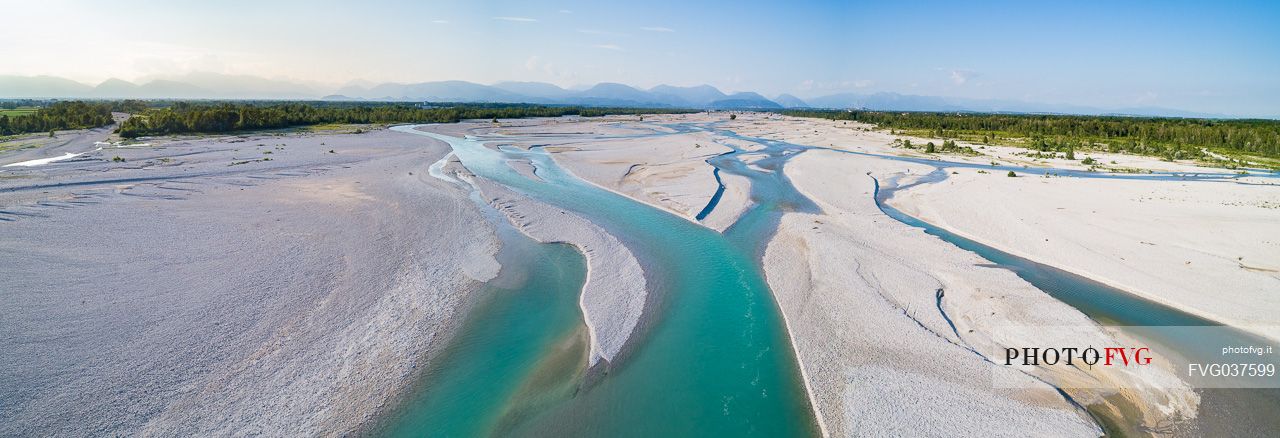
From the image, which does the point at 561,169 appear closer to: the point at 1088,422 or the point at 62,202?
the point at 62,202

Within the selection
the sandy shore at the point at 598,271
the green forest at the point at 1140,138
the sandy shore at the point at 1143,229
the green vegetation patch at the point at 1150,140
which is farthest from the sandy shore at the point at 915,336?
the green forest at the point at 1140,138

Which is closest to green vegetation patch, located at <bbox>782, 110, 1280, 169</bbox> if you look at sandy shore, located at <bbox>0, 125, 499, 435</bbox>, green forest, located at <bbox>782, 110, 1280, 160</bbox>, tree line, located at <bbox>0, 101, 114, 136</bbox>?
green forest, located at <bbox>782, 110, 1280, 160</bbox>

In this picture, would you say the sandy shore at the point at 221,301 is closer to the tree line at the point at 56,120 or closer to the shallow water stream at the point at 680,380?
the shallow water stream at the point at 680,380

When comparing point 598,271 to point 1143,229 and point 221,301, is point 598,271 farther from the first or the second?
point 1143,229

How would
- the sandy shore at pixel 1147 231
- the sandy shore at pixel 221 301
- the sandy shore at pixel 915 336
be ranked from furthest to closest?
the sandy shore at pixel 1147 231
the sandy shore at pixel 915 336
the sandy shore at pixel 221 301

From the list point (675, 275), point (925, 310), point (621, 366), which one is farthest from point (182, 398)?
point (925, 310)

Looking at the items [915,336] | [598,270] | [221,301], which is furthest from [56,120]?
[915,336]

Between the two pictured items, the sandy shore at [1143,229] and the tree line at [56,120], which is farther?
the tree line at [56,120]

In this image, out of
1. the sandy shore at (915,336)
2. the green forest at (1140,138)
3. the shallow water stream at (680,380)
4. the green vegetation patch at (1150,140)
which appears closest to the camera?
the sandy shore at (915,336)
